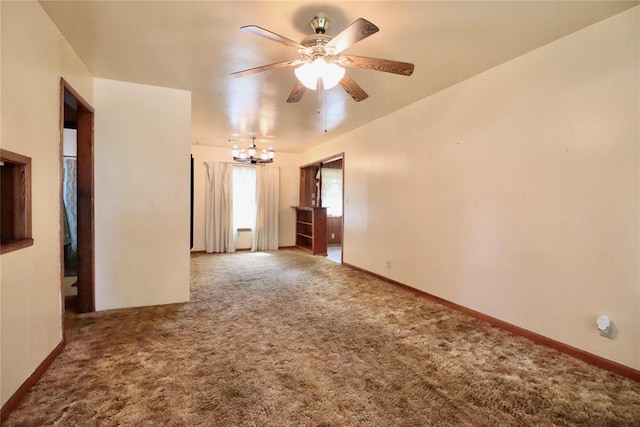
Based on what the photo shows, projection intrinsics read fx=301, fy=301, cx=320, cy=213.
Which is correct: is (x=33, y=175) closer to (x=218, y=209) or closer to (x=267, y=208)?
(x=218, y=209)

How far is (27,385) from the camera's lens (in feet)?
5.80

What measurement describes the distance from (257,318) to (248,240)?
15.1 feet

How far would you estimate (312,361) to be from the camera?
217 cm

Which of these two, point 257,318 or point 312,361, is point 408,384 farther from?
point 257,318

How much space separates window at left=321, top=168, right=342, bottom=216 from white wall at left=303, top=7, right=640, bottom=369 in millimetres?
4206

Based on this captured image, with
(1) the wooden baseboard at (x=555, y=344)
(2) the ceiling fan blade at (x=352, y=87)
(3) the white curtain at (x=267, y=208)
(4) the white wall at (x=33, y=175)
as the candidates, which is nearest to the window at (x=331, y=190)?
(3) the white curtain at (x=267, y=208)

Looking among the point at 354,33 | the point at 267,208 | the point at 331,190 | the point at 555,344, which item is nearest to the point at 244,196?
the point at 267,208

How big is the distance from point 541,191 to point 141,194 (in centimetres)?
388

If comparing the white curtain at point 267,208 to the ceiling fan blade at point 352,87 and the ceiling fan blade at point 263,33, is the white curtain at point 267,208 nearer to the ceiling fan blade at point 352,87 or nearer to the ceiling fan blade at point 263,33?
the ceiling fan blade at point 352,87

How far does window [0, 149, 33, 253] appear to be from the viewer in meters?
1.74

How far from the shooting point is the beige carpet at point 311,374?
1.61 meters

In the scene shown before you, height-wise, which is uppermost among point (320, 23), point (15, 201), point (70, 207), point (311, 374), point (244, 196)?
point (320, 23)

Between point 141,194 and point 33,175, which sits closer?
point 33,175

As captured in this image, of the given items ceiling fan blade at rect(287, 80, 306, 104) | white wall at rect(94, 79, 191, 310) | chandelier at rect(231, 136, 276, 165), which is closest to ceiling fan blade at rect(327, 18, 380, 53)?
ceiling fan blade at rect(287, 80, 306, 104)
